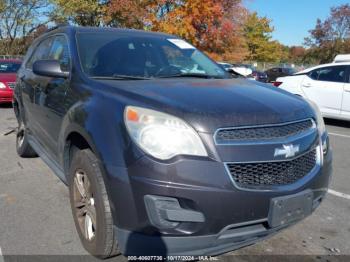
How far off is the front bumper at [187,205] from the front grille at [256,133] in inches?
7.2

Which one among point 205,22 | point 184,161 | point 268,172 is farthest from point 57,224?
point 205,22

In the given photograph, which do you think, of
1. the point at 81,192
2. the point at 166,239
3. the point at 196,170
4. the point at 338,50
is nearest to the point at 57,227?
the point at 81,192

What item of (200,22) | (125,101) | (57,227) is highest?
(200,22)

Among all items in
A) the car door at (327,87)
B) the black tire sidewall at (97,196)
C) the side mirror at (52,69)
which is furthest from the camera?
the car door at (327,87)

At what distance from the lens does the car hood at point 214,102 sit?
8.21ft

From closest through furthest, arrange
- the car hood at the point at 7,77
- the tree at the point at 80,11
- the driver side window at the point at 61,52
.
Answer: the driver side window at the point at 61,52, the car hood at the point at 7,77, the tree at the point at 80,11

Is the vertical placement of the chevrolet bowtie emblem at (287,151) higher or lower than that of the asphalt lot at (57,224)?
higher

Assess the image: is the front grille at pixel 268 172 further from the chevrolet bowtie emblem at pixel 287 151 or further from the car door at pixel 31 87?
the car door at pixel 31 87

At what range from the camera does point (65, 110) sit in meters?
3.36

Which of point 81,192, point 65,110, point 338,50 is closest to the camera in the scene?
point 81,192

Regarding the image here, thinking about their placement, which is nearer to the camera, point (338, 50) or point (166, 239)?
point (166, 239)

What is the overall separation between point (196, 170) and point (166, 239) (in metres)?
0.45

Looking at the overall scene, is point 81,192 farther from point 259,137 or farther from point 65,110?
point 259,137

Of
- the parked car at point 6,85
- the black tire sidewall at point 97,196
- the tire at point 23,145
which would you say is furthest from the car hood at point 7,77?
the black tire sidewall at point 97,196
